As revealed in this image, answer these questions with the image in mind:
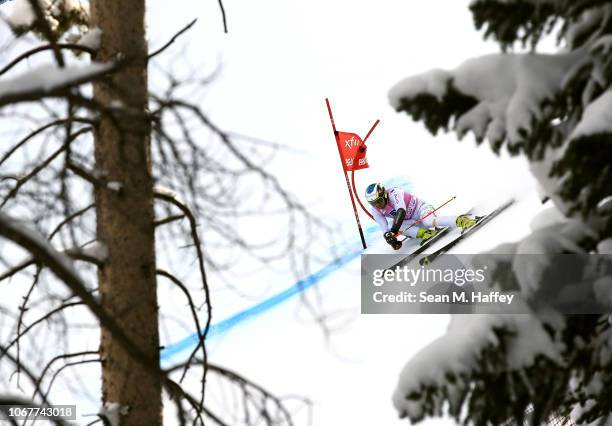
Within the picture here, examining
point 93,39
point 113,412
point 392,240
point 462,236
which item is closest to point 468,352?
point 113,412

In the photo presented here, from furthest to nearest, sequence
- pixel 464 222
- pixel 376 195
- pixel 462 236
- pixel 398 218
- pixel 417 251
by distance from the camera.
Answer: pixel 464 222 → pixel 462 236 → pixel 417 251 → pixel 398 218 → pixel 376 195

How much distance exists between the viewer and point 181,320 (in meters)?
3.36

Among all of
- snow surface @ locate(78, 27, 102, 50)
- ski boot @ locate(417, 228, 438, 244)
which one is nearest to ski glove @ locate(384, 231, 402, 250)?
ski boot @ locate(417, 228, 438, 244)

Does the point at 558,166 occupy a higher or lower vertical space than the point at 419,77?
lower

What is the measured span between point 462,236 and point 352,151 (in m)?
2.09

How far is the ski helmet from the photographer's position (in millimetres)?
9547

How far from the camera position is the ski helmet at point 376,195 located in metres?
9.55

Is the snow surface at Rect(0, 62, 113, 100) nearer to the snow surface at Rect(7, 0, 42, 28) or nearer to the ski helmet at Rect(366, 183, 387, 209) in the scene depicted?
the snow surface at Rect(7, 0, 42, 28)

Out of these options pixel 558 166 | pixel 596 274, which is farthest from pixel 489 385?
pixel 558 166

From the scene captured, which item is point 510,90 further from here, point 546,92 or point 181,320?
point 181,320

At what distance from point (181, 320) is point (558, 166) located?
6.89 feet

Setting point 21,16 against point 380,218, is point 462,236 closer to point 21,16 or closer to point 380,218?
point 380,218

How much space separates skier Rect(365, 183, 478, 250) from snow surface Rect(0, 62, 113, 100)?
8.31 meters

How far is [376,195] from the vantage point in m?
9.53
